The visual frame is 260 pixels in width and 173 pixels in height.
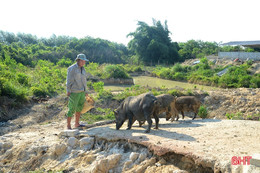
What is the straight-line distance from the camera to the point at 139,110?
6961 mm

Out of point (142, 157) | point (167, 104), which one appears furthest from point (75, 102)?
point (167, 104)

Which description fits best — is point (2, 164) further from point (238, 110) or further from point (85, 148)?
point (238, 110)

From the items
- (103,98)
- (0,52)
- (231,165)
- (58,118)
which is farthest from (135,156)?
(0,52)

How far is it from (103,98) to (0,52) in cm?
1632

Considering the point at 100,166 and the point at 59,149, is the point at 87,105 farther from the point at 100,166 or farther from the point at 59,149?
the point at 100,166

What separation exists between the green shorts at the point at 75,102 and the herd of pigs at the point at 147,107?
3.78 ft

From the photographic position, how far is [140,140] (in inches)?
227

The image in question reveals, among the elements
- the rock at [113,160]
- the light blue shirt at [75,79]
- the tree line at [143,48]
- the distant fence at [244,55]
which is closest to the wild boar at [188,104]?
the light blue shirt at [75,79]

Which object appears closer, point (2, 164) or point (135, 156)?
point (135, 156)

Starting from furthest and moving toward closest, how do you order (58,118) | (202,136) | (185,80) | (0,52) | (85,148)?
(185,80) → (0,52) → (58,118) → (85,148) → (202,136)

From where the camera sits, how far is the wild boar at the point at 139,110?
6.66m

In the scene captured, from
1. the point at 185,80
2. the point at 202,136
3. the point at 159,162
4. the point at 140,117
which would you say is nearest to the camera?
the point at 159,162

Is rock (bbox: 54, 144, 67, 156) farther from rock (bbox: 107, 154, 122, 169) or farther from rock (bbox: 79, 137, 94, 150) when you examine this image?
rock (bbox: 107, 154, 122, 169)

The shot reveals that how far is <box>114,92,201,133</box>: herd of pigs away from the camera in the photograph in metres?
6.70
